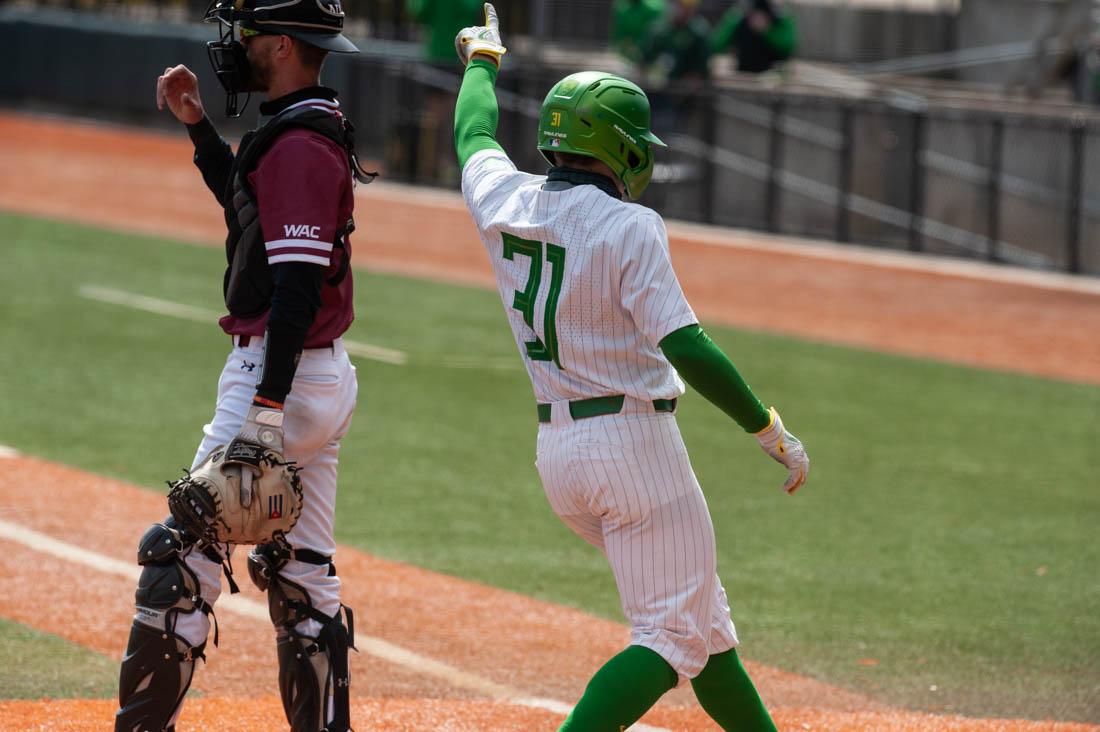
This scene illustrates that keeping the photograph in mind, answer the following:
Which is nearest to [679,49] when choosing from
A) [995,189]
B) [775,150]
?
[775,150]

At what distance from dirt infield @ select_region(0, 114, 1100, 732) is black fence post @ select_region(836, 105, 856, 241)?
2153mm

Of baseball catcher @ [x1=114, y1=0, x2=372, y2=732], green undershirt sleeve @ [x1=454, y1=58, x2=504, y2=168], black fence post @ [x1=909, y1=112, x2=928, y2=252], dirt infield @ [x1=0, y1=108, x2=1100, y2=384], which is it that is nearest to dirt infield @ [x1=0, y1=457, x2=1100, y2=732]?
baseball catcher @ [x1=114, y1=0, x2=372, y2=732]

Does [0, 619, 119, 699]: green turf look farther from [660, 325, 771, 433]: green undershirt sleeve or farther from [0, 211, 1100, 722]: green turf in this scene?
[660, 325, 771, 433]: green undershirt sleeve

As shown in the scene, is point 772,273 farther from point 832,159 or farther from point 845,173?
point 832,159

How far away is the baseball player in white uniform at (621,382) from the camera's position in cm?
393

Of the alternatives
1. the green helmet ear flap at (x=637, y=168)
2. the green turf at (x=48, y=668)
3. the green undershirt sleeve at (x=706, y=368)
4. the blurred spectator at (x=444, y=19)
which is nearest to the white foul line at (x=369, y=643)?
the green turf at (x=48, y=668)

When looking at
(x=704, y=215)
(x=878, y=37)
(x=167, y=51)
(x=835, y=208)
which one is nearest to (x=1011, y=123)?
(x=835, y=208)

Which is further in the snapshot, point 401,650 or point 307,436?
point 401,650

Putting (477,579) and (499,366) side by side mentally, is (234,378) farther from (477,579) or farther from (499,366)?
(499,366)

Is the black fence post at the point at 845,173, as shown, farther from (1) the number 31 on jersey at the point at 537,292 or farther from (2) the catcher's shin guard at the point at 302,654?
(2) the catcher's shin guard at the point at 302,654

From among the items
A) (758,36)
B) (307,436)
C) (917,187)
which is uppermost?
(758,36)

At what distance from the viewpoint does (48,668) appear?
5.55 meters

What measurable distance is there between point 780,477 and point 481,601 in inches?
116

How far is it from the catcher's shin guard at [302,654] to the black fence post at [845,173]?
611 inches
